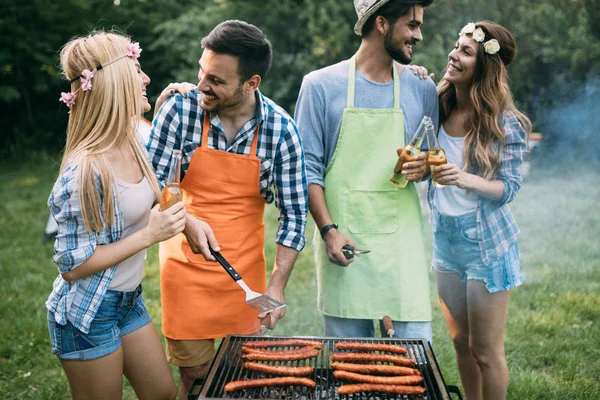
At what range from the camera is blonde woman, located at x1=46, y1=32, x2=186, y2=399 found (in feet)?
8.01

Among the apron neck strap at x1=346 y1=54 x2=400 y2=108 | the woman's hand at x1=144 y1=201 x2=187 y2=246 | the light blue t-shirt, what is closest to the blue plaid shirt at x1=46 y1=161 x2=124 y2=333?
the woman's hand at x1=144 y1=201 x2=187 y2=246

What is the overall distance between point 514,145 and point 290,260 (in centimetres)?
136

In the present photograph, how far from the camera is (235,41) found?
2926 millimetres

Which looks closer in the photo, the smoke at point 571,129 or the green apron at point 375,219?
the green apron at point 375,219

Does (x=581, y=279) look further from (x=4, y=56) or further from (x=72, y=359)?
(x=4, y=56)

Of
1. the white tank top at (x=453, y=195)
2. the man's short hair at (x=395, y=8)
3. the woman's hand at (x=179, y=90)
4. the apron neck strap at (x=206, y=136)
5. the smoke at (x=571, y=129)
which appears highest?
the man's short hair at (x=395, y=8)

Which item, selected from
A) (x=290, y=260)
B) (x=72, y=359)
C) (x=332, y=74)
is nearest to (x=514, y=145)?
(x=332, y=74)

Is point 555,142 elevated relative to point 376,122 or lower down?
lower down

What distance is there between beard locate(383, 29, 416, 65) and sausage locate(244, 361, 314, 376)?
66.3 inches

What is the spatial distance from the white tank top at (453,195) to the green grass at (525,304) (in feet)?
5.07

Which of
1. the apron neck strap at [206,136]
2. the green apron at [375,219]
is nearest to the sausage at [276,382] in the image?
the green apron at [375,219]

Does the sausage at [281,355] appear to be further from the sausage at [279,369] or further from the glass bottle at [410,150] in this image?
the glass bottle at [410,150]

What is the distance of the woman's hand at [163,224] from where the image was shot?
8.38ft

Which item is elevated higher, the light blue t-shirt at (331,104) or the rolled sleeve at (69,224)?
the light blue t-shirt at (331,104)
